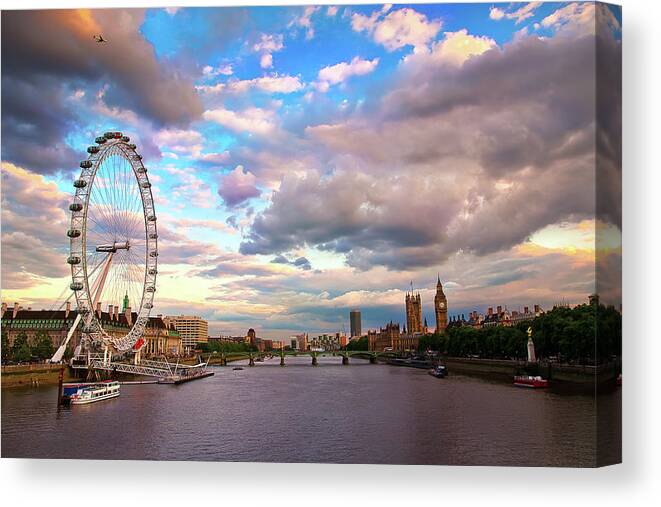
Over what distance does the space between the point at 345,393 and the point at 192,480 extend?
14.8 metres

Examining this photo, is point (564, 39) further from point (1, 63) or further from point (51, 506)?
point (51, 506)

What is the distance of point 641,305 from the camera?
12969 mm

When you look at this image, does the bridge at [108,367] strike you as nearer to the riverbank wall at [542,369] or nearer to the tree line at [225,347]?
the tree line at [225,347]

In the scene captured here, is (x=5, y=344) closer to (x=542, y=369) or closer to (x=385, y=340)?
(x=542, y=369)

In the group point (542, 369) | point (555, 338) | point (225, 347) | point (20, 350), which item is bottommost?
point (225, 347)

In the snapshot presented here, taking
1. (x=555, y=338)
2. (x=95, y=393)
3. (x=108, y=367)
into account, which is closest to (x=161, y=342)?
(x=108, y=367)

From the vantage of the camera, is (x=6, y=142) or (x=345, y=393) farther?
(x=345, y=393)

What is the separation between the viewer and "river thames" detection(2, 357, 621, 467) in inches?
572

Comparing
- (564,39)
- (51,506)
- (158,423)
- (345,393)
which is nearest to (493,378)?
(345,393)

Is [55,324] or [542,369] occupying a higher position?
[55,324]

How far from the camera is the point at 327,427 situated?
18.1 metres

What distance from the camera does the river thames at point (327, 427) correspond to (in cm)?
1452

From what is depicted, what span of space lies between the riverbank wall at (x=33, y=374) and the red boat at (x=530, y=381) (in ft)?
64.8

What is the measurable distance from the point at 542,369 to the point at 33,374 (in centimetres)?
2197
